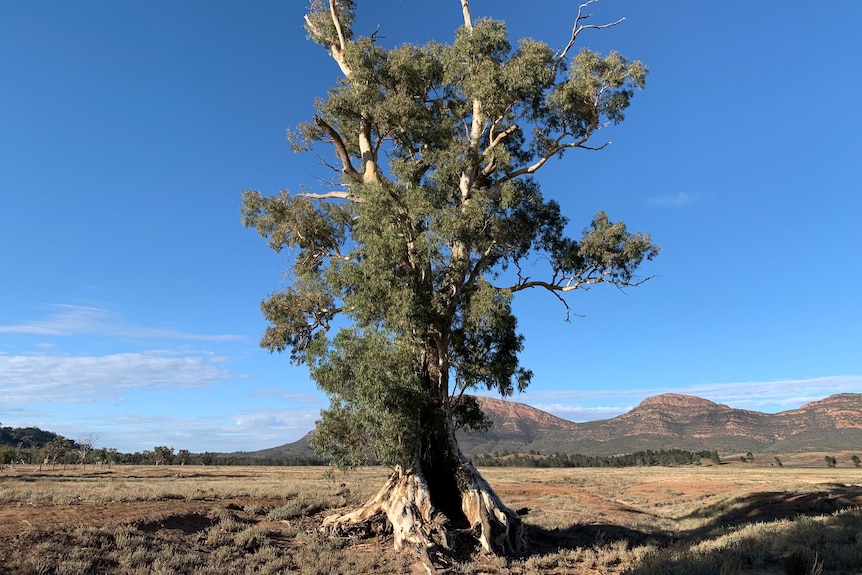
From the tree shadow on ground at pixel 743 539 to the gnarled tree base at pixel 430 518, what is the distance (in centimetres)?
107

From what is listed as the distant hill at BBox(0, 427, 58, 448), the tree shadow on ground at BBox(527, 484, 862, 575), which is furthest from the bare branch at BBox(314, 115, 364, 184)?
the distant hill at BBox(0, 427, 58, 448)

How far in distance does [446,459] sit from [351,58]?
13681 mm

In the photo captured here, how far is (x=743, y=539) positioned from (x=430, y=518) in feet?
25.5

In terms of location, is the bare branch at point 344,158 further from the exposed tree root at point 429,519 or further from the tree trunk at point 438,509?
the exposed tree root at point 429,519

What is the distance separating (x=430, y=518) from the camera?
1422cm

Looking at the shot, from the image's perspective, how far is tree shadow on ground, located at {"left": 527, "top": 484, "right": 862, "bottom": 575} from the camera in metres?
10.1

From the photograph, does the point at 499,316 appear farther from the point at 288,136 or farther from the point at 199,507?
the point at 199,507

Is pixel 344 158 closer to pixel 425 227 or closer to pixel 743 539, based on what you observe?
pixel 425 227

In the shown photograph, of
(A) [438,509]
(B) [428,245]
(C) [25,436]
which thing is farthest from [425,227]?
(C) [25,436]

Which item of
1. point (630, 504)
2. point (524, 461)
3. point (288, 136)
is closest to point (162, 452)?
point (524, 461)

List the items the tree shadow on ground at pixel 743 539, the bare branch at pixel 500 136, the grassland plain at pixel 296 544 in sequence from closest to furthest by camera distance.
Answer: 1. the tree shadow on ground at pixel 743 539
2. the grassland plain at pixel 296 544
3. the bare branch at pixel 500 136

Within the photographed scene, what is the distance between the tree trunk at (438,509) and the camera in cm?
1392

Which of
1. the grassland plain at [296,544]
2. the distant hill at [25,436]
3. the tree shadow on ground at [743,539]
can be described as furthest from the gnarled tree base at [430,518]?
the distant hill at [25,436]

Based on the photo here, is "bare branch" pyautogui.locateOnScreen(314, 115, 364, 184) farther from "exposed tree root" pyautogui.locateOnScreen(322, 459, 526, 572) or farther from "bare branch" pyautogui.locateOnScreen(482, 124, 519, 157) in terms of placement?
"exposed tree root" pyautogui.locateOnScreen(322, 459, 526, 572)
